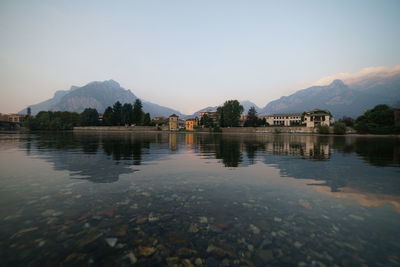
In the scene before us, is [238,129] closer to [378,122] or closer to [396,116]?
[378,122]

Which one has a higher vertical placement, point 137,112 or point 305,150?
point 137,112

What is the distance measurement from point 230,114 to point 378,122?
320ft

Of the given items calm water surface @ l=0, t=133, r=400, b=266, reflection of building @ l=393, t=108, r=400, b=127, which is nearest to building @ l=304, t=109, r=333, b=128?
reflection of building @ l=393, t=108, r=400, b=127

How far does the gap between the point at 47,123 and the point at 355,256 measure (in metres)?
213

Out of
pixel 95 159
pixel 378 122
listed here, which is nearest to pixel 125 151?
pixel 95 159

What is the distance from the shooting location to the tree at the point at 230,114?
17125cm

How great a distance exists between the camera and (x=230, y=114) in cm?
17175

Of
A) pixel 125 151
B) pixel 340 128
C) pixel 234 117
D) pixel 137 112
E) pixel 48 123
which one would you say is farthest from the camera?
pixel 137 112

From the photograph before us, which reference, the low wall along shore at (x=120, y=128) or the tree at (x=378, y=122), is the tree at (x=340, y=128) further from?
the low wall along shore at (x=120, y=128)

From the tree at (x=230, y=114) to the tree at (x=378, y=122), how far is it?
85224 millimetres

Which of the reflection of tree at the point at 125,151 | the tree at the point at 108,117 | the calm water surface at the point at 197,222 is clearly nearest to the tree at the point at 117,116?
the tree at the point at 108,117

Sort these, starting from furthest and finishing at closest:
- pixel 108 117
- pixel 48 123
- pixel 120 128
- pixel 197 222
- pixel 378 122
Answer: pixel 108 117 → pixel 120 128 → pixel 48 123 → pixel 378 122 → pixel 197 222

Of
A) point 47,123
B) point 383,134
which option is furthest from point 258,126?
point 47,123

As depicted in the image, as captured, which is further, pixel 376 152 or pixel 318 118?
pixel 318 118
